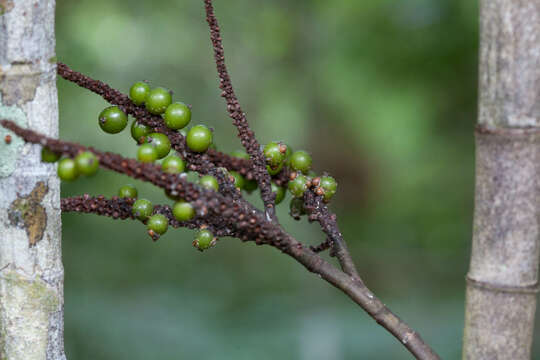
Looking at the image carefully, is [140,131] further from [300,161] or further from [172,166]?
[300,161]

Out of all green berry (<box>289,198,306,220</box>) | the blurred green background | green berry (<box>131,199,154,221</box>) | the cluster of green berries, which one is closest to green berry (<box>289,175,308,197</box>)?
green berry (<box>289,198,306,220</box>)

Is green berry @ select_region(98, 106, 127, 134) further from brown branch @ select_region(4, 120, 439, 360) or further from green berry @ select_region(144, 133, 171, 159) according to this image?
brown branch @ select_region(4, 120, 439, 360)

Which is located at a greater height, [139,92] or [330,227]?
[139,92]

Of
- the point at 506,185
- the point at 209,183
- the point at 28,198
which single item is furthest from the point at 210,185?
the point at 506,185

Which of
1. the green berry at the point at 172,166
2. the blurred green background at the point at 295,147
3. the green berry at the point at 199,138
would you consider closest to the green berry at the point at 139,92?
the green berry at the point at 199,138

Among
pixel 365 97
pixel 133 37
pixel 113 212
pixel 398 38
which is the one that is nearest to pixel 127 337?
pixel 133 37

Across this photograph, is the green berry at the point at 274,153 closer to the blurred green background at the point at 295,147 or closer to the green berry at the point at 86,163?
the green berry at the point at 86,163
